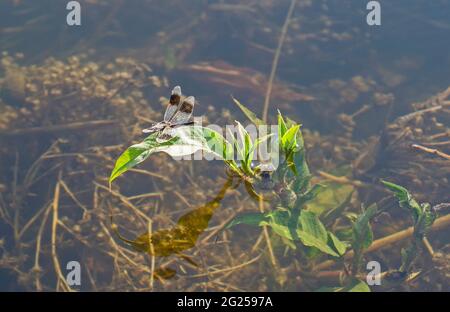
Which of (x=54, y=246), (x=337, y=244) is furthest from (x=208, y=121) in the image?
(x=337, y=244)

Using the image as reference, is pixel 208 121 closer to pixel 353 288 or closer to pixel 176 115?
pixel 176 115

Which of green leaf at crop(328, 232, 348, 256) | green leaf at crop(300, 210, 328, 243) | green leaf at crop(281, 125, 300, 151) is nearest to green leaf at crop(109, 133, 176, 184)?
green leaf at crop(281, 125, 300, 151)

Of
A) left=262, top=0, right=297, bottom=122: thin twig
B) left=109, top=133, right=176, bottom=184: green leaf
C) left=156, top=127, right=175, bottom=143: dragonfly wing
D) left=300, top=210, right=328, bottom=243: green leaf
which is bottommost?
left=300, top=210, right=328, bottom=243: green leaf

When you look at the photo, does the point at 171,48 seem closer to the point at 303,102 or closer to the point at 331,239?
the point at 303,102

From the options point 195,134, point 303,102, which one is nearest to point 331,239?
point 195,134

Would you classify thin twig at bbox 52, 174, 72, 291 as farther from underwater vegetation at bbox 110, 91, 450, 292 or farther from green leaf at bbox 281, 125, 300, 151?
green leaf at bbox 281, 125, 300, 151

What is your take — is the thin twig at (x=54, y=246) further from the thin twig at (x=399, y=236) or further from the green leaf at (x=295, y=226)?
the thin twig at (x=399, y=236)

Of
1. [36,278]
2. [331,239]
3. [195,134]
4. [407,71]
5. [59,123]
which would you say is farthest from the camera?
[407,71]
